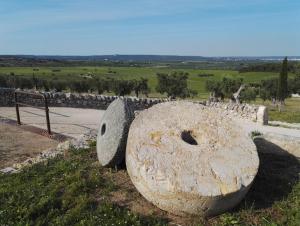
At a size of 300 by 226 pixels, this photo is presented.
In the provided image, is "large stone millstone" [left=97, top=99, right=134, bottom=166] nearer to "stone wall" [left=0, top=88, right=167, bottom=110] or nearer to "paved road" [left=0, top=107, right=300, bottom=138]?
"paved road" [left=0, top=107, right=300, bottom=138]

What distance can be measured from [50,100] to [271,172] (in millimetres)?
13842

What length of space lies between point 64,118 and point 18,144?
509 centimetres

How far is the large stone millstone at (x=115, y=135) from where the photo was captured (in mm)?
7289

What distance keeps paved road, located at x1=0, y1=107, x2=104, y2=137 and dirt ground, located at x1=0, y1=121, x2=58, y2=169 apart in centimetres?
113

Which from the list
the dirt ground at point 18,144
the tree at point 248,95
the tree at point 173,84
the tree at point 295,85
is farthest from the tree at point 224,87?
the dirt ground at point 18,144

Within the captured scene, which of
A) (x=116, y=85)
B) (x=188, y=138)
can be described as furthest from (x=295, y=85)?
(x=188, y=138)

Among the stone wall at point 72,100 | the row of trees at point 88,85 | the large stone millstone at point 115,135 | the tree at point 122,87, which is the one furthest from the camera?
the tree at point 122,87

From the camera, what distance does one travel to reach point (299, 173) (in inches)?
292

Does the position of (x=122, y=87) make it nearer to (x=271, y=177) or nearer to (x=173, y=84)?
(x=173, y=84)

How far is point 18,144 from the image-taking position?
36.4ft

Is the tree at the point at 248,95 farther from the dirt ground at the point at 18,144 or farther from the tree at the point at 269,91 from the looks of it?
the dirt ground at the point at 18,144

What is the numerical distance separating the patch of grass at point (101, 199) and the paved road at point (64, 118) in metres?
5.26

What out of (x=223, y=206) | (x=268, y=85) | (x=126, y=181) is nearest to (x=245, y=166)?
(x=223, y=206)

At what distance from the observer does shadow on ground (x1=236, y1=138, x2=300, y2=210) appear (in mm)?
6516
